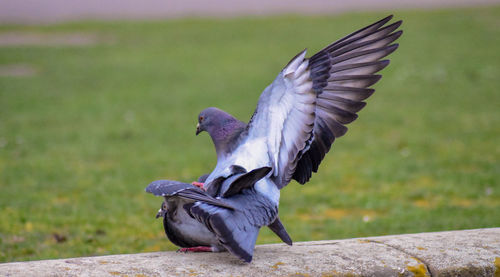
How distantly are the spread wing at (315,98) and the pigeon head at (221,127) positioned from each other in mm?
151

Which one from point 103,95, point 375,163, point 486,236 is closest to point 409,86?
point 375,163

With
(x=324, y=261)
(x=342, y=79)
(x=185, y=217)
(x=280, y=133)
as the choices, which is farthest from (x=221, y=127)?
(x=324, y=261)

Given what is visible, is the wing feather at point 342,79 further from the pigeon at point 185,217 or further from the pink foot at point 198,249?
the pink foot at point 198,249

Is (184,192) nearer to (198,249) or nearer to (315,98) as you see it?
(198,249)

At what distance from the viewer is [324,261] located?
9.73 feet

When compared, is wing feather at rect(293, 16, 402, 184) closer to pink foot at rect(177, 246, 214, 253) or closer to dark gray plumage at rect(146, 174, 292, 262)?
dark gray plumage at rect(146, 174, 292, 262)

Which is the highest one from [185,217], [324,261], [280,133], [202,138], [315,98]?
[315,98]

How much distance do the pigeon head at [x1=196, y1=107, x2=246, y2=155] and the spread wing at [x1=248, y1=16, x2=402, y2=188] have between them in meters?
0.15

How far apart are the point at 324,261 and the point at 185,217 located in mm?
708

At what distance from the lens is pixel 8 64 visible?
13.2 meters

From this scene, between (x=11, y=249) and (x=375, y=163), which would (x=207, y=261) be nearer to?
(x=11, y=249)

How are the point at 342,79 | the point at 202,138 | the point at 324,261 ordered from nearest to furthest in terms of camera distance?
the point at 324,261
the point at 342,79
the point at 202,138

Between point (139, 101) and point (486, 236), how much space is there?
7847 millimetres

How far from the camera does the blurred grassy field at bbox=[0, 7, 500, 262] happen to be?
511 cm
